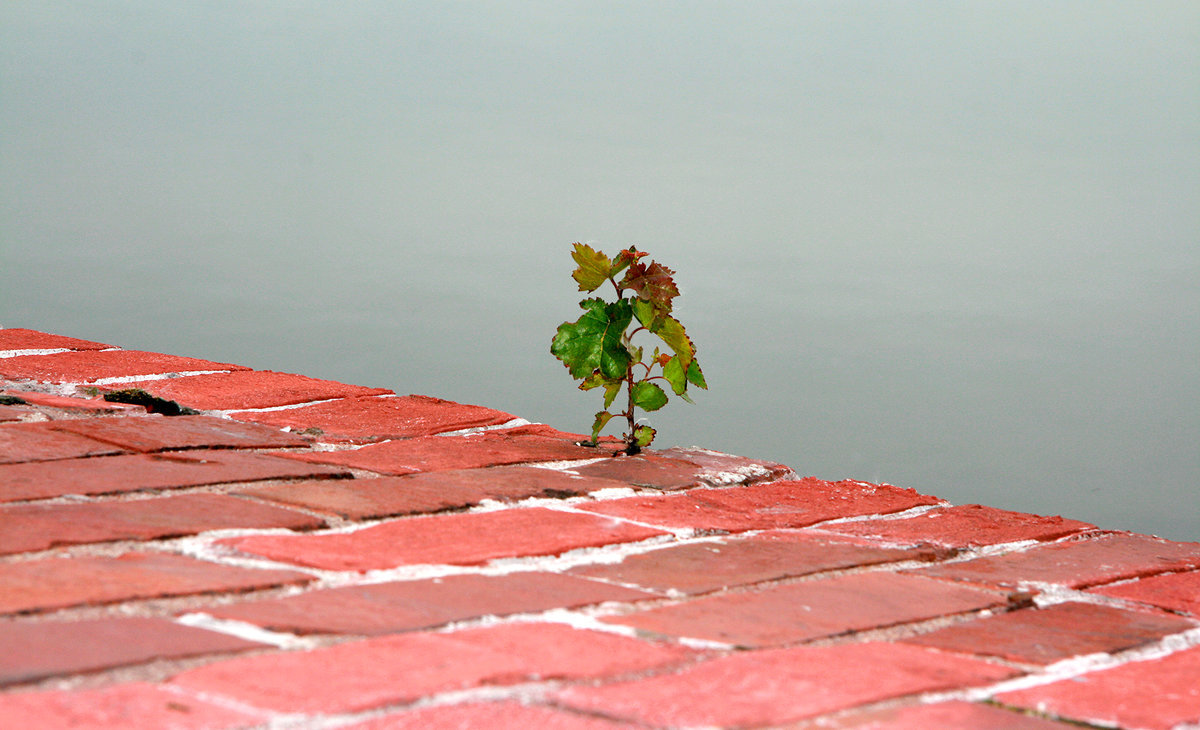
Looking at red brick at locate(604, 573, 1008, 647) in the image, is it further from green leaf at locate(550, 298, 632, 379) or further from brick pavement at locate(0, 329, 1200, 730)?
green leaf at locate(550, 298, 632, 379)

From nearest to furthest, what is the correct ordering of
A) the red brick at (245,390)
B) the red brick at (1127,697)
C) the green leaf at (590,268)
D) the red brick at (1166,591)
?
1. the red brick at (1127,697)
2. the red brick at (1166,591)
3. the green leaf at (590,268)
4. the red brick at (245,390)

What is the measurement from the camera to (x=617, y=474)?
2.38 m

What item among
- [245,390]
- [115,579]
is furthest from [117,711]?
[245,390]

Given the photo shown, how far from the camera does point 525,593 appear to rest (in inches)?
57.8

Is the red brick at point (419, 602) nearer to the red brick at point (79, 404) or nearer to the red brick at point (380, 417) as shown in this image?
the red brick at point (380, 417)

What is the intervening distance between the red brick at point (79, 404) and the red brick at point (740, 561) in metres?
1.45

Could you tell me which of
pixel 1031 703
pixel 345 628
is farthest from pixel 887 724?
pixel 345 628

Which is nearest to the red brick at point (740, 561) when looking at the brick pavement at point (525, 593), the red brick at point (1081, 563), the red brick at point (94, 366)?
the brick pavement at point (525, 593)

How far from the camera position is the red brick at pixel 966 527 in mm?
2129

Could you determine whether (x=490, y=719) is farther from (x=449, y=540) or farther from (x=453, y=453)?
(x=453, y=453)

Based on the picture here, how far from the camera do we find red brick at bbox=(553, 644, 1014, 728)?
1089mm

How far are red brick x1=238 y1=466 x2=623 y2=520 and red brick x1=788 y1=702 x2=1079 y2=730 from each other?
963 millimetres

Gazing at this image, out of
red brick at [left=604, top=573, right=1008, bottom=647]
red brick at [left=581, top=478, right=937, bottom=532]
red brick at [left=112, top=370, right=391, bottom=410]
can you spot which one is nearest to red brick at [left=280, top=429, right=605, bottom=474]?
red brick at [left=581, top=478, right=937, bottom=532]

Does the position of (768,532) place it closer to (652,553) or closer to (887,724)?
(652,553)
